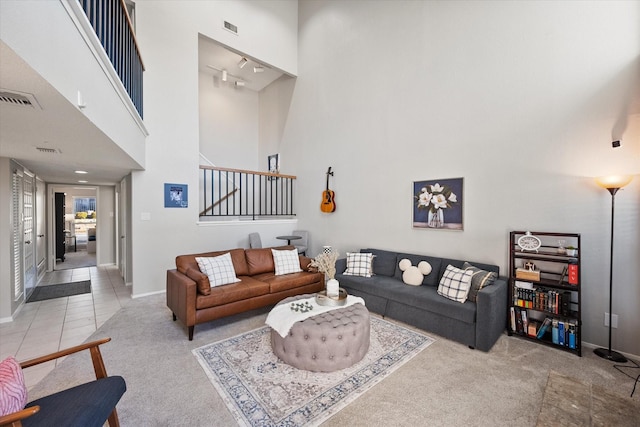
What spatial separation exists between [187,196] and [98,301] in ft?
6.88

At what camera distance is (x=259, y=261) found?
4176 mm

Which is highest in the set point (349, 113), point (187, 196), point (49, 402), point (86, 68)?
point (349, 113)

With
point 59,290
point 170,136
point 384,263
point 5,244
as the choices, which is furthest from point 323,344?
point 59,290

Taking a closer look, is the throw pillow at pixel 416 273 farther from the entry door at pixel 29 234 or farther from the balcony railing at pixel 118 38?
the entry door at pixel 29 234

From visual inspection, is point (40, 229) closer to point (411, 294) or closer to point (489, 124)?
point (411, 294)

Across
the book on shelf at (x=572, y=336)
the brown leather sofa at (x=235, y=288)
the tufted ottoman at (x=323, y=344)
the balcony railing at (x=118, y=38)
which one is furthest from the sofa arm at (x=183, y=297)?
the book on shelf at (x=572, y=336)

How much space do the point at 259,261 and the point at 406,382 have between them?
Answer: 257cm

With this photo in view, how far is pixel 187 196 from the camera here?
5.00 metres

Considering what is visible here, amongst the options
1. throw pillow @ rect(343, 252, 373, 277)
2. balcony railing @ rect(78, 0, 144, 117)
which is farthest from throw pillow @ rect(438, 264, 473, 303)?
balcony railing @ rect(78, 0, 144, 117)

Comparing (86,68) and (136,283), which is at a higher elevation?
(86,68)

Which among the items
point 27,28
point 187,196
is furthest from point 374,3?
point 27,28

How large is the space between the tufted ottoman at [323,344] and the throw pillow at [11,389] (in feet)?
5.27

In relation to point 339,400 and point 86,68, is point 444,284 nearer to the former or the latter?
point 339,400

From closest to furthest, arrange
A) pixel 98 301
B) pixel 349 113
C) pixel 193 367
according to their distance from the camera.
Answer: pixel 193 367 < pixel 98 301 < pixel 349 113
